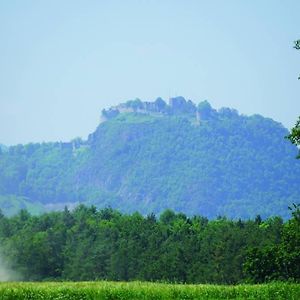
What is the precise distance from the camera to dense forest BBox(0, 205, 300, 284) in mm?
119375

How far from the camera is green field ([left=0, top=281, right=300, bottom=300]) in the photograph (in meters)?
25.1

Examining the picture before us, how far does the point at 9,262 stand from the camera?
494 ft

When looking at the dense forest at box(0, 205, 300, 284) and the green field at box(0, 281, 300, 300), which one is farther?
the dense forest at box(0, 205, 300, 284)

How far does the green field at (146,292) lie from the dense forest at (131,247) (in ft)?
245

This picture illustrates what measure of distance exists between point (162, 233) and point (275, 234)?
37199 mm

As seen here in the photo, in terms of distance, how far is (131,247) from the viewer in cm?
13862

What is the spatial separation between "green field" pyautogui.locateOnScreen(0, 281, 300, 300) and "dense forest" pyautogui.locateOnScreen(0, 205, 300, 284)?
7475cm

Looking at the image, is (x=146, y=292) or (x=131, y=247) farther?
(x=131, y=247)

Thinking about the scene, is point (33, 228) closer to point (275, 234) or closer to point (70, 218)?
point (70, 218)

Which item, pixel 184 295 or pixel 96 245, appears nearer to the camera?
pixel 184 295

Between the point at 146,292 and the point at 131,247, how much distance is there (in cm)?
11412

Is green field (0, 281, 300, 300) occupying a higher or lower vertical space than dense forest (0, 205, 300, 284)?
lower

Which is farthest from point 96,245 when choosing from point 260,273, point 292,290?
point 292,290

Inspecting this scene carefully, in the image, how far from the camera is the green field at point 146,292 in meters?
25.1
